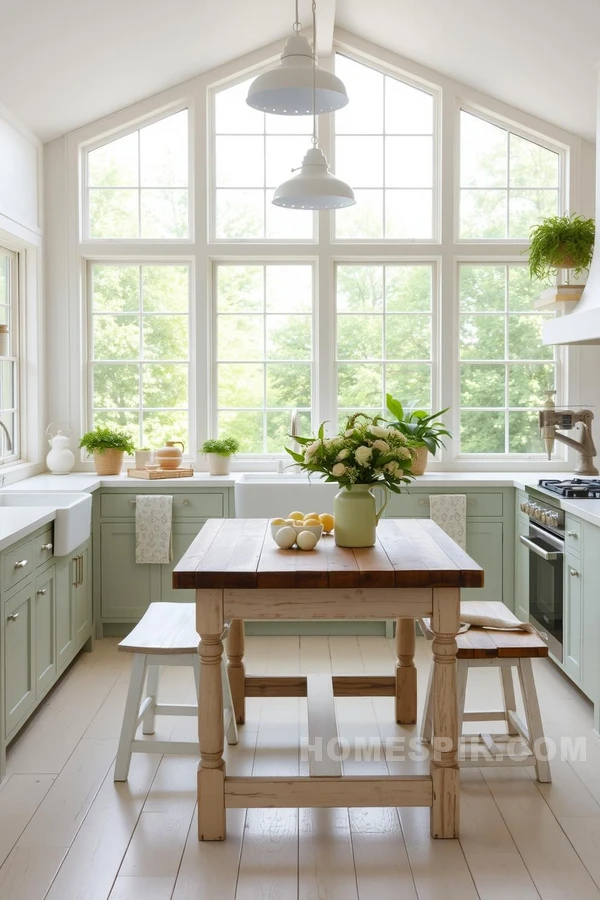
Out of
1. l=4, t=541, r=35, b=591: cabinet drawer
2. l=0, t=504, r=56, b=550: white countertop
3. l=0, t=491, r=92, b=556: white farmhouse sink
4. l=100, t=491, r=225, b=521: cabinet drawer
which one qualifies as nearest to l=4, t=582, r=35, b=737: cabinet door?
l=4, t=541, r=35, b=591: cabinet drawer

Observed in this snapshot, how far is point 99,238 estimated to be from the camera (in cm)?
572

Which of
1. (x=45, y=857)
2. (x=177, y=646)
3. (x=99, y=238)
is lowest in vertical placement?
(x=45, y=857)

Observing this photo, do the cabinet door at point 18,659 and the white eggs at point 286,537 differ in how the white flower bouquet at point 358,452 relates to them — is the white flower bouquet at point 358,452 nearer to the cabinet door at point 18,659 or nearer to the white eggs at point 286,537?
the white eggs at point 286,537

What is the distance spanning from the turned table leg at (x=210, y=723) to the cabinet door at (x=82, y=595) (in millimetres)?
1850

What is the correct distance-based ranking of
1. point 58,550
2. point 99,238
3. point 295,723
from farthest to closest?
point 99,238, point 58,550, point 295,723

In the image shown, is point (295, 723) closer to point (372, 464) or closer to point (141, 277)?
point (372, 464)

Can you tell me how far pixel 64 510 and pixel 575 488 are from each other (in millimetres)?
2427

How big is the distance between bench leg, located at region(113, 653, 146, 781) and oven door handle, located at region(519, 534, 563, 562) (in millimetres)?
2064

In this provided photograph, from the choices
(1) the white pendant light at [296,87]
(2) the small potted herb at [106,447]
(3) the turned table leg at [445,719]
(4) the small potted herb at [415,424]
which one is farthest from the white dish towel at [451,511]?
(1) the white pendant light at [296,87]

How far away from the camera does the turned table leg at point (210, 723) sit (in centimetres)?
284

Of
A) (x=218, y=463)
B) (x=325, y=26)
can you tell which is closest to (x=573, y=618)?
(x=218, y=463)

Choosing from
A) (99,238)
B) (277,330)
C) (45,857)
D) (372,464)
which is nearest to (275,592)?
(372,464)

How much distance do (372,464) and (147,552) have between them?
237 cm

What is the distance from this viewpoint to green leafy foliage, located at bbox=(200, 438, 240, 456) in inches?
215
